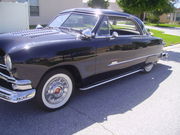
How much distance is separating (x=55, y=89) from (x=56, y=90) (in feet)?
0.10

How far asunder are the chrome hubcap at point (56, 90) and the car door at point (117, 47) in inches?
30.7

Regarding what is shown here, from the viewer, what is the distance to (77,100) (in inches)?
147

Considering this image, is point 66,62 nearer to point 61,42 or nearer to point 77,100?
point 61,42

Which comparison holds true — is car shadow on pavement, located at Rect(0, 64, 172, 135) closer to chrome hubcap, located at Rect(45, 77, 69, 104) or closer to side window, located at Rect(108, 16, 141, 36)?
chrome hubcap, located at Rect(45, 77, 69, 104)

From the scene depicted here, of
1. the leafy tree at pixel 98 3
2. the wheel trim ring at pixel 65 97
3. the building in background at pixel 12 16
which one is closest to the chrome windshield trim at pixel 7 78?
the wheel trim ring at pixel 65 97

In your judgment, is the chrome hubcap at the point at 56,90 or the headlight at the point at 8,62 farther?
the chrome hubcap at the point at 56,90

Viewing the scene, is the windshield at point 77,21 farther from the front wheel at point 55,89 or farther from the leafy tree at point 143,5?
the leafy tree at point 143,5

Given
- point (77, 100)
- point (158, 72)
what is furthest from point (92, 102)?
point (158, 72)

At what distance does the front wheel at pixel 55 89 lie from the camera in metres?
2.99

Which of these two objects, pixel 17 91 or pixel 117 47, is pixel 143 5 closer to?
pixel 117 47

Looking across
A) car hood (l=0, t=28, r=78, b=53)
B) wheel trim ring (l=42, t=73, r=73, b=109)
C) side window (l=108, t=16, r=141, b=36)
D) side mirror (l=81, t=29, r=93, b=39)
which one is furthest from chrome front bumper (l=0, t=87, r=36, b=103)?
side window (l=108, t=16, r=141, b=36)

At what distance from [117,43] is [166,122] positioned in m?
1.80

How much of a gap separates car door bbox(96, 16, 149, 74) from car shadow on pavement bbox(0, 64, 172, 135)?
56 cm

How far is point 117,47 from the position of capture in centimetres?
400
